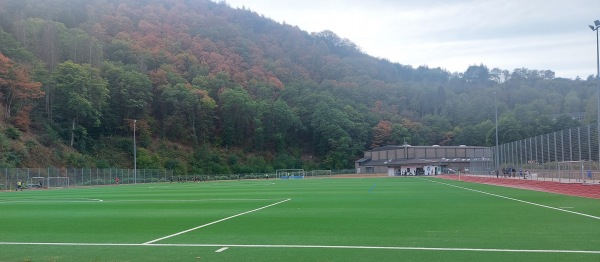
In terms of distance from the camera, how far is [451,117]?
482 ft

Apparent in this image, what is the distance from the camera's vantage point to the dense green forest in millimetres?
76375

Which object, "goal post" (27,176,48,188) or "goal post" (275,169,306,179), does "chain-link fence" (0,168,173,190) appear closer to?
"goal post" (27,176,48,188)

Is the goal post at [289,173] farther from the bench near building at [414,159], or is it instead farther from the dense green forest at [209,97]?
the bench near building at [414,159]

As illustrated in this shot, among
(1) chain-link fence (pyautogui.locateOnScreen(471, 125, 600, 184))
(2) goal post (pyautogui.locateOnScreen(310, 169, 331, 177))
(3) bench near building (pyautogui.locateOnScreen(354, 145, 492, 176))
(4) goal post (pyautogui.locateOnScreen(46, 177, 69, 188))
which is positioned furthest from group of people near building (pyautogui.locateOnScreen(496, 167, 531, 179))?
(2) goal post (pyautogui.locateOnScreen(310, 169, 331, 177))

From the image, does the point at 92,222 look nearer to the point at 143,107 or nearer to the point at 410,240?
the point at 410,240

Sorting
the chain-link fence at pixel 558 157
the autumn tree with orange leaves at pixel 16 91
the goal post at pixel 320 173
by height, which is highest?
the autumn tree with orange leaves at pixel 16 91

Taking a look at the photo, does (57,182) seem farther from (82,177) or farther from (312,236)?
(312,236)

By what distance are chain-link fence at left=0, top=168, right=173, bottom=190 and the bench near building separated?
4645 cm

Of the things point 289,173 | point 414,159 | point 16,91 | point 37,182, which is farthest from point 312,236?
point 414,159

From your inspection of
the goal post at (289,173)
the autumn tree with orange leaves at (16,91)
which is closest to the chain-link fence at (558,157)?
the goal post at (289,173)

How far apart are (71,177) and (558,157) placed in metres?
48.6

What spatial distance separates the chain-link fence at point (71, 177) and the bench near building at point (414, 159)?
46.5m

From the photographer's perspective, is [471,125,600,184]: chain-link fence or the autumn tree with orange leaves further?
the autumn tree with orange leaves

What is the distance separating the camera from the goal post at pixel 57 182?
57900 millimetres
